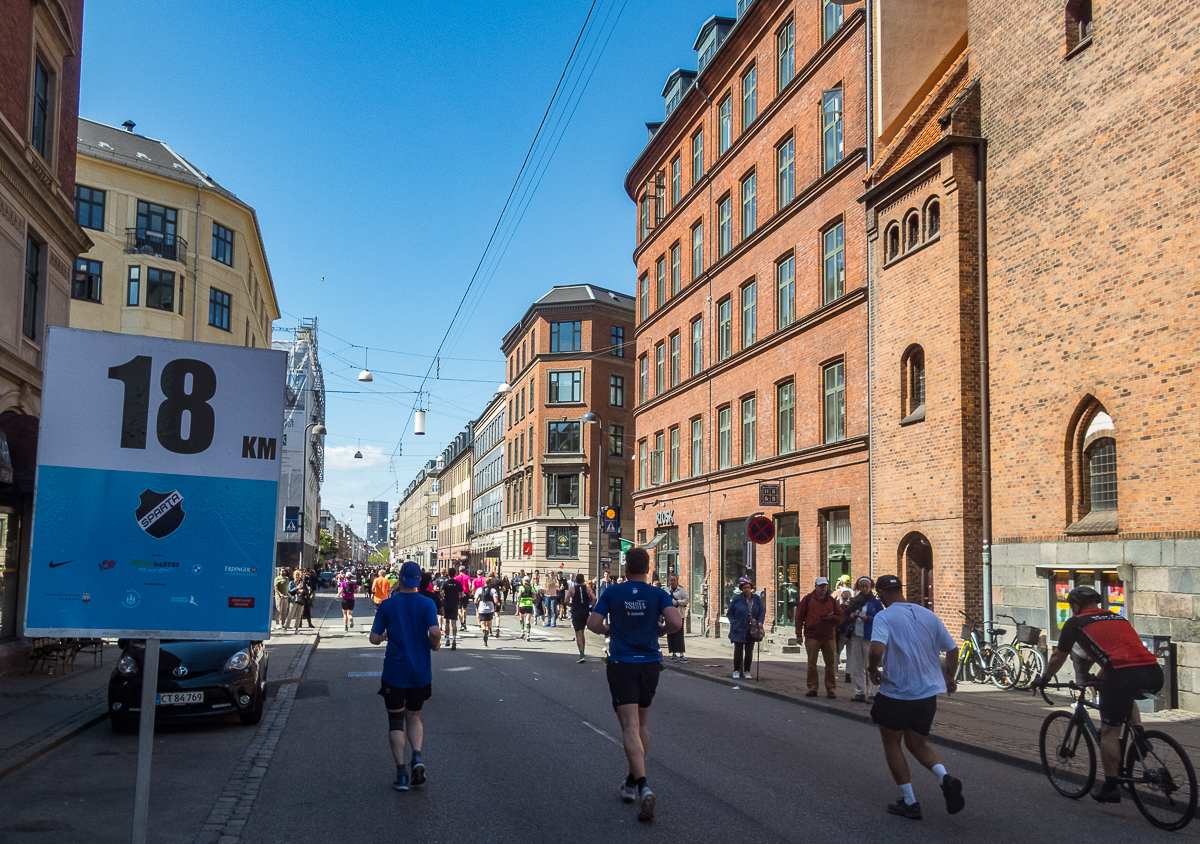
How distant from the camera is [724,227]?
32.2m

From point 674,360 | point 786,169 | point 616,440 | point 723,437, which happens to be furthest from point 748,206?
point 616,440

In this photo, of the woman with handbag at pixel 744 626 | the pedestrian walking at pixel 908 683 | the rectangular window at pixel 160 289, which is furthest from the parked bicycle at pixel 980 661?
the rectangular window at pixel 160 289

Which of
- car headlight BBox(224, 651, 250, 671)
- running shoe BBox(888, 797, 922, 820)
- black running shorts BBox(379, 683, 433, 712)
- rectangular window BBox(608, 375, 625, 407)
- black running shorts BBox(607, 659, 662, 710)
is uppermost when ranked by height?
rectangular window BBox(608, 375, 625, 407)

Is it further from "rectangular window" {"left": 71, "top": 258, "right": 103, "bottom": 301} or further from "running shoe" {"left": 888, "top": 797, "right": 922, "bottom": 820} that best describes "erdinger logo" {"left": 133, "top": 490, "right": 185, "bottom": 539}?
"rectangular window" {"left": 71, "top": 258, "right": 103, "bottom": 301}

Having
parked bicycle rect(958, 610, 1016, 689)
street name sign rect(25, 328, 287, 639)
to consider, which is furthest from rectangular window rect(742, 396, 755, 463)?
street name sign rect(25, 328, 287, 639)

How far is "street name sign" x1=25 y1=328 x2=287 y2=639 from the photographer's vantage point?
5.64m

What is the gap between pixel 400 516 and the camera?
18562 centimetres

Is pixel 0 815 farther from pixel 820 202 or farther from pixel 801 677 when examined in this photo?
pixel 820 202

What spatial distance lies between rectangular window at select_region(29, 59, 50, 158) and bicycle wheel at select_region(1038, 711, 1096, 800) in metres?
18.3

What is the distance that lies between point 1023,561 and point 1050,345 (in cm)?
360

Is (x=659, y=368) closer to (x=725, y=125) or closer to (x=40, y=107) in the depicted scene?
(x=725, y=125)

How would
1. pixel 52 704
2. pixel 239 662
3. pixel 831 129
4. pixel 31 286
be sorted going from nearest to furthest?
1. pixel 239 662
2. pixel 52 704
3. pixel 31 286
4. pixel 831 129

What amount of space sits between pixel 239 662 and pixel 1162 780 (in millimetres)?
9146

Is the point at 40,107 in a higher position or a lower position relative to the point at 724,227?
lower
